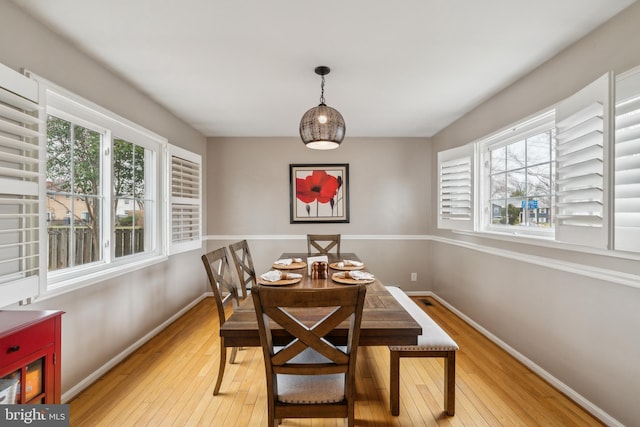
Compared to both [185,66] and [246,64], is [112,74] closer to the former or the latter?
[185,66]

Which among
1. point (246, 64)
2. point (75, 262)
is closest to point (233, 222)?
point (75, 262)

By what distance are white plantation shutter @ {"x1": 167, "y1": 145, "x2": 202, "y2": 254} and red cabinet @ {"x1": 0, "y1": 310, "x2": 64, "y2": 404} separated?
1.95 m

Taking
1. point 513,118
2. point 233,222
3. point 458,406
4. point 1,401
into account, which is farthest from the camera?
point 233,222

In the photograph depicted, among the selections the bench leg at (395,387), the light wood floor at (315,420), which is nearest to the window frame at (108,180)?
the light wood floor at (315,420)

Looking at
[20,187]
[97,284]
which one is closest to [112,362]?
[97,284]

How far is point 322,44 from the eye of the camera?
209 cm

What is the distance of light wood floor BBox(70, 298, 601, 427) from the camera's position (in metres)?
1.91

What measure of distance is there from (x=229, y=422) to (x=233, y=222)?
307cm

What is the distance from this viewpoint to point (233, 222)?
4.64 m

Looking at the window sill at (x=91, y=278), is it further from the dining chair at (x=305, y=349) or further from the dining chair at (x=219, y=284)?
the dining chair at (x=305, y=349)

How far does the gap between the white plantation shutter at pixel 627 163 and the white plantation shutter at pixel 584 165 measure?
0.06m

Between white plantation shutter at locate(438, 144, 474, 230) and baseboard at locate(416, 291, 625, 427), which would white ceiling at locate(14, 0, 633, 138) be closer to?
Result: white plantation shutter at locate(438, 144, 474, 230)

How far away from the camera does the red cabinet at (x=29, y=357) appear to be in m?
1.29

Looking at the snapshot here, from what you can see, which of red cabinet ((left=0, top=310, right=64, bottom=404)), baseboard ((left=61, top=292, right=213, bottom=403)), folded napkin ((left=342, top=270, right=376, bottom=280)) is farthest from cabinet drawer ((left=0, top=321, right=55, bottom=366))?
folded napkin ((left=342, top=270, right=376, bottom=280))
